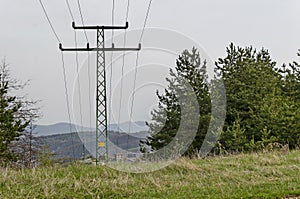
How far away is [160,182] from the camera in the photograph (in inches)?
348

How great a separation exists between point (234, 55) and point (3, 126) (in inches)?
876

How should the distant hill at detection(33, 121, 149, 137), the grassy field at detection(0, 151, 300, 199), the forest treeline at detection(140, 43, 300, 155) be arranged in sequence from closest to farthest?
the grassy field at detection(0, 151, 300, 199)
the distant hill at detection(33, 121, 149, 137)
the forest treeline at detection(140, 43, 300, 155)

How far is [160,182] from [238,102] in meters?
24.9

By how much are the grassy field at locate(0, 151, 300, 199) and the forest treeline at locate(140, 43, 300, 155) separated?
16.4 meters

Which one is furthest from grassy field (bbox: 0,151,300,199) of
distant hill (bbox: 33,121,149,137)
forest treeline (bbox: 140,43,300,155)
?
forest treeline (bbox: 140,43,300,155)

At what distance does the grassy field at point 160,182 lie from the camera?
768 centimetres

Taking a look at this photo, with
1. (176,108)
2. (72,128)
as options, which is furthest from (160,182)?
(176,108)

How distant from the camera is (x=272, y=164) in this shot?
11.9 m

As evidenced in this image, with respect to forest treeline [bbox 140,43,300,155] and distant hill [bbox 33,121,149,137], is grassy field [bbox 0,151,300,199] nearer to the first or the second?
distant hill [bbox 33,121,149,137]

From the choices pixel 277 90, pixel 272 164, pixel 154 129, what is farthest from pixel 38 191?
pixel 277 90

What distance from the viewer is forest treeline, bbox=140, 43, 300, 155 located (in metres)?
27.2

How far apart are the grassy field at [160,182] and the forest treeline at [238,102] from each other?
645 inches

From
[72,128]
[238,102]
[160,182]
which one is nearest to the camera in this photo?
[160,182]

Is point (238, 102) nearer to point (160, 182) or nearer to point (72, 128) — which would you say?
point (72, 128)
